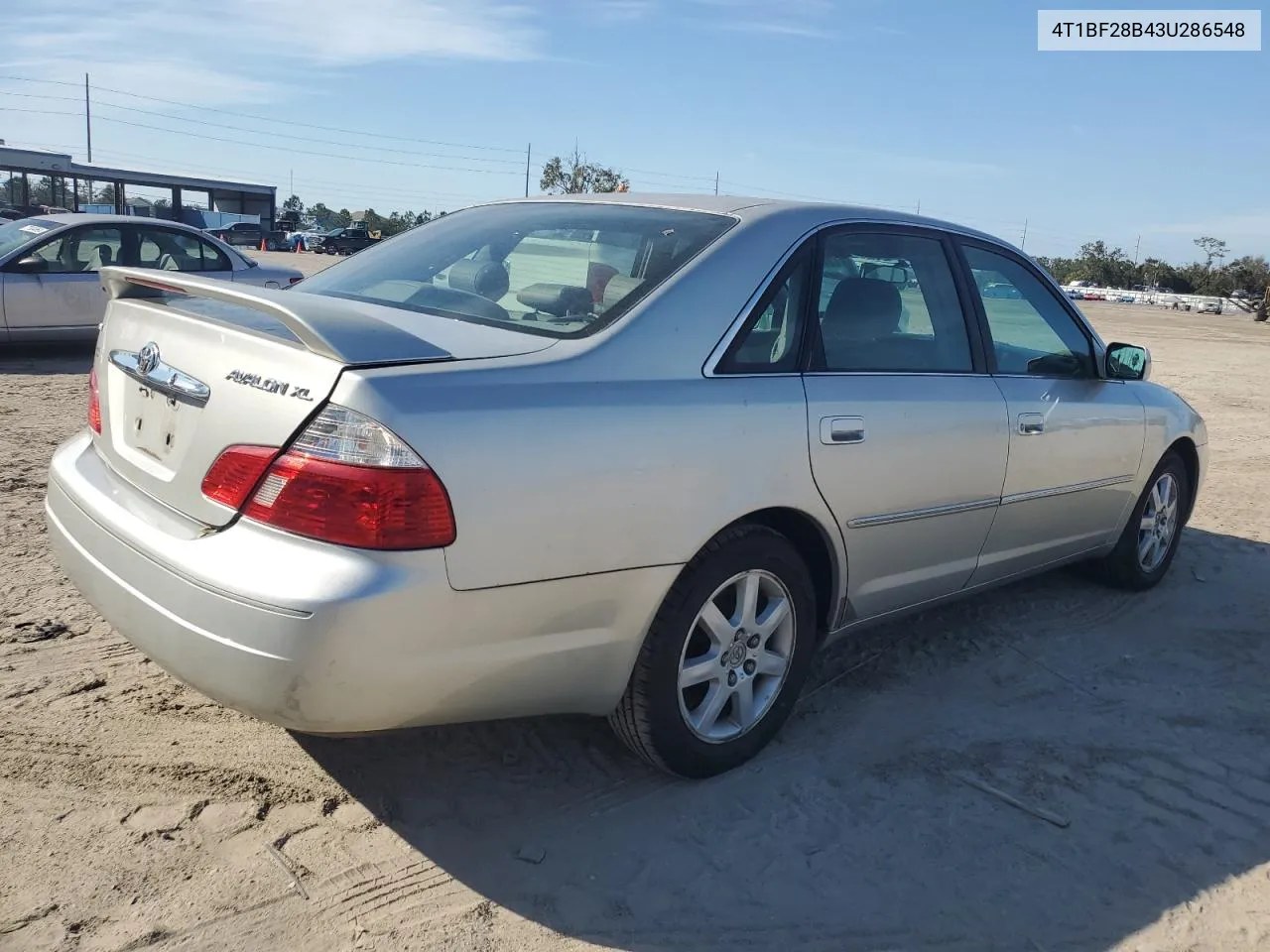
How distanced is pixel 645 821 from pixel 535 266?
1.63m

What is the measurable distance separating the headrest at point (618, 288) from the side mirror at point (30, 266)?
28.6 feet

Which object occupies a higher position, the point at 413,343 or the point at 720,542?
the point at 413,343

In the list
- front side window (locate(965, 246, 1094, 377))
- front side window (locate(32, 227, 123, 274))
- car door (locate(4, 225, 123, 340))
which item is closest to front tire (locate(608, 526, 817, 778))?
front side window (locate(965, 246, 1094, 377))

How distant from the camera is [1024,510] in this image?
402 centimetres

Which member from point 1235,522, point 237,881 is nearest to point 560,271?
point 237,881

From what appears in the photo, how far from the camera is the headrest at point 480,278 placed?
3.17 metres

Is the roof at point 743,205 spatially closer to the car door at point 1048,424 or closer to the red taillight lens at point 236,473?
the car door at point 1048,424

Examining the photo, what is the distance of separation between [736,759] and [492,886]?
86 centimetres

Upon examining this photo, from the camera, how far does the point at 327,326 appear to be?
2447 millimetres

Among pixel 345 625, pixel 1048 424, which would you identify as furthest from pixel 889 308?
pixel 345 625

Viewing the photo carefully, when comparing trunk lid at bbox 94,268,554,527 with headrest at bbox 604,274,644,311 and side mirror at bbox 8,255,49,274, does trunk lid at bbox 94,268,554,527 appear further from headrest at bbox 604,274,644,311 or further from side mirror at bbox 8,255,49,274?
side mirror at bbox 8,255,49,274

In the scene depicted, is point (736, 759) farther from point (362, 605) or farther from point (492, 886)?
point (362, 605)

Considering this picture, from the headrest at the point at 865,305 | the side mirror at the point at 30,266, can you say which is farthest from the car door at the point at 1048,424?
the side mirror at the point at 30,266

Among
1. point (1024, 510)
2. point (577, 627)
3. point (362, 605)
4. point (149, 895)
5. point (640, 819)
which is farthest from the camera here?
point (1024, 510)
